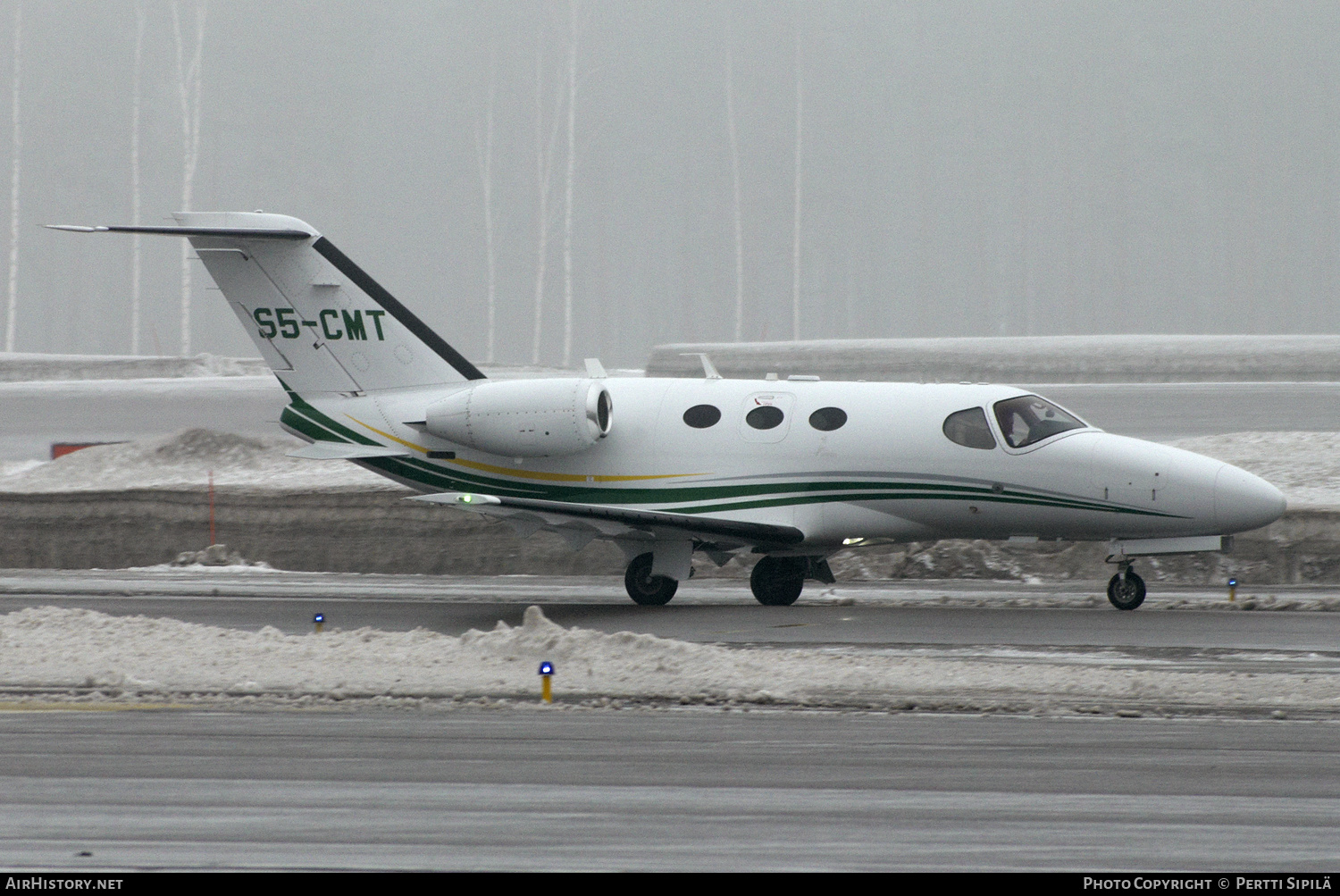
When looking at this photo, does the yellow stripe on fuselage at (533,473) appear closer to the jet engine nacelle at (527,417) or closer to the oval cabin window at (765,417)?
the jet engine nacelle at (527,417)

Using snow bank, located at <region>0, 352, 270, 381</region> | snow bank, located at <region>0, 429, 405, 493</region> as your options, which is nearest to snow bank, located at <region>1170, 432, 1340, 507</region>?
snow bank, located at <region>0, 429, 405, 493</region>

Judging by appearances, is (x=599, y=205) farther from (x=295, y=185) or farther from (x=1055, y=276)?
(x=1055, y=276)

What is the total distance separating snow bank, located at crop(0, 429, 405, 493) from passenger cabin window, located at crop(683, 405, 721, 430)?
339 inches

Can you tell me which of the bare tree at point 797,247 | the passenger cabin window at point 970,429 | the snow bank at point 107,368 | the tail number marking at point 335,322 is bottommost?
the passenger cabin window at point 970,429

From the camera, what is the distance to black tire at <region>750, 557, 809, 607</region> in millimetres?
18312

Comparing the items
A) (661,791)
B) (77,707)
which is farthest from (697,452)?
(661,791)

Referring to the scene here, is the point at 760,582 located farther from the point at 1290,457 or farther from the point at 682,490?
the point at 1290,457

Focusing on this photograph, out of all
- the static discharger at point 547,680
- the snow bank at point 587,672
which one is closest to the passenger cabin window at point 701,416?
the snow bank at point 587,672

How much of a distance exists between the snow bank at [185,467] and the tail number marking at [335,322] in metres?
6.49

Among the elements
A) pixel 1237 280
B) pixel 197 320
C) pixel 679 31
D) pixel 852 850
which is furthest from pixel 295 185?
pixel 852 850

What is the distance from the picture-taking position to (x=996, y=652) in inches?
533

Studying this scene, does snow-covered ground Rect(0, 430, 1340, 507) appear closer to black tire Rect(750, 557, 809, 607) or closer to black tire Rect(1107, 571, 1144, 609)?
black tire Rect(1107, 571, 1144, 609)

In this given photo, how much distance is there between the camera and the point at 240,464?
89.9 feet

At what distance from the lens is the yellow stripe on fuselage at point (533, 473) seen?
1855 centimetres
